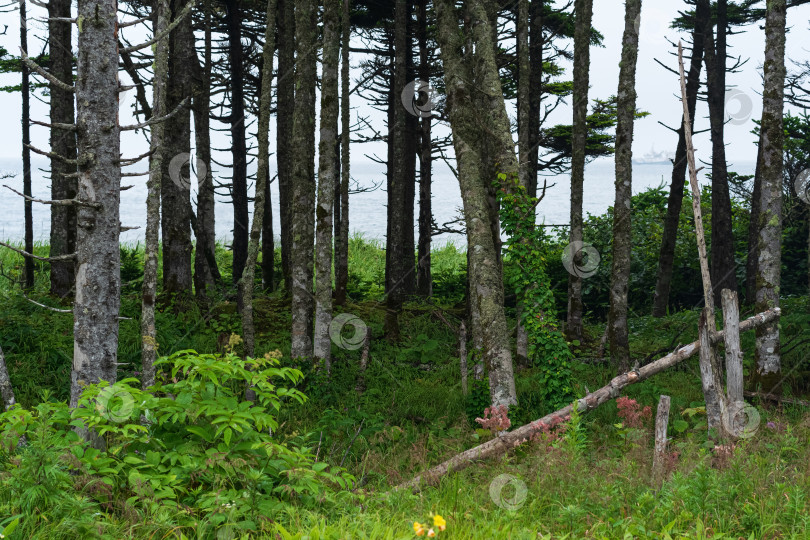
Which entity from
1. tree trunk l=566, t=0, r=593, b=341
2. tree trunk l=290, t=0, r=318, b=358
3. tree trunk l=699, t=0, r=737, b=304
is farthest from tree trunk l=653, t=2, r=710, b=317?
tree trunk l=290, t=0, r=318, b=358

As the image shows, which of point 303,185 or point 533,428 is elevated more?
point 303,185

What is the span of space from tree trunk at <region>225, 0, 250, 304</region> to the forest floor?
258cm

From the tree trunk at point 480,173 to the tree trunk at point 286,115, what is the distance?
664 cm

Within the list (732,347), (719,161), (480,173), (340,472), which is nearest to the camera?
(340,472)

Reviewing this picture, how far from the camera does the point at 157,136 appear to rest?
8.54 metres

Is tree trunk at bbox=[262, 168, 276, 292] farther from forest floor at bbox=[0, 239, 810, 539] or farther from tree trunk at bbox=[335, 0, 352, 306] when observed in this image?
tree trunk at bbox=[335, 0, 352, 306]

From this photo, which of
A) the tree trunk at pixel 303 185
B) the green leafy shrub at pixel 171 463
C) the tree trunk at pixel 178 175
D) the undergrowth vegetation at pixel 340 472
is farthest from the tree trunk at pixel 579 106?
the green leafy shrub at pixel 171 463

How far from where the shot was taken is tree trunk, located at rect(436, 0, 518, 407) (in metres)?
8.19

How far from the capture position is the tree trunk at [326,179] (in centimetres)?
1045

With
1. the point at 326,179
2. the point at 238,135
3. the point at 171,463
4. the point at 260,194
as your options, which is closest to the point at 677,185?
the point at 326,179

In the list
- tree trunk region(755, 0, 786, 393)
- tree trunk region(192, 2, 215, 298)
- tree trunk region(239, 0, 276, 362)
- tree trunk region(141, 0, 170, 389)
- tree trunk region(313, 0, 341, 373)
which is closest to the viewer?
tree trunk region(141, 0, 170, 389)

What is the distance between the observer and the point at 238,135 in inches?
714

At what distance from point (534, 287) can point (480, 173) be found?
1819mm

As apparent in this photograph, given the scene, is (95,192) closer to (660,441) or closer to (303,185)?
(303,185)
